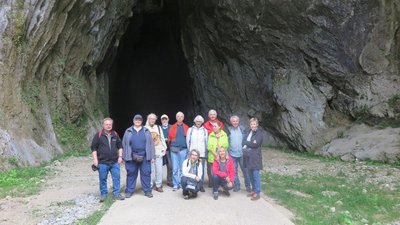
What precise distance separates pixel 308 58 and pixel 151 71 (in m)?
21.3

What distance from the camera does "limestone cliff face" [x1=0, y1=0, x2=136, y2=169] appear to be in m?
12.1

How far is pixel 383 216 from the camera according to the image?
7578 millimetres

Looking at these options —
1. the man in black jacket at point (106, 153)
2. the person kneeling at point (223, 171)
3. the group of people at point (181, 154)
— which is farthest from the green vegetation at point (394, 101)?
the man in black jacket at point (106, 153)

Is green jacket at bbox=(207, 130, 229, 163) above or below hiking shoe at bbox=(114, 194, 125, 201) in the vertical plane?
above

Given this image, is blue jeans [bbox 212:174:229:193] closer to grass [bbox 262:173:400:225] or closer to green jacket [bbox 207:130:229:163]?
green jacket [bbox 207:130:229:163]

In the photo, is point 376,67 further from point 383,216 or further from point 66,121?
point 66,121

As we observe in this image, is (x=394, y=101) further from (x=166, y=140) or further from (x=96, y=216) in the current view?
(x=96, y=216)

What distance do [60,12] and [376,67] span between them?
41.4ft

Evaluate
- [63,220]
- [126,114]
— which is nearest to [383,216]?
[63,220]

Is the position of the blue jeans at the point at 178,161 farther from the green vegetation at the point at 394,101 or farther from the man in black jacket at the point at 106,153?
the green vegetation at the point at 394,101

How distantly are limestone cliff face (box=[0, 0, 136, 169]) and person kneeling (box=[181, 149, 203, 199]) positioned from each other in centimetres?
526

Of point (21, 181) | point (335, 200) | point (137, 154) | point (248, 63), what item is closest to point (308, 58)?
point (248, 63)

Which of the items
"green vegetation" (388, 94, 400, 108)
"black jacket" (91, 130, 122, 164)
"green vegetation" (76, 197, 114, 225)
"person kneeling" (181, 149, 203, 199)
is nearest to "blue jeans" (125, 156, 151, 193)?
"black jacket" (91, 130, 122, 164)

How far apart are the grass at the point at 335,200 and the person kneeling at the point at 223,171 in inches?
46.2
